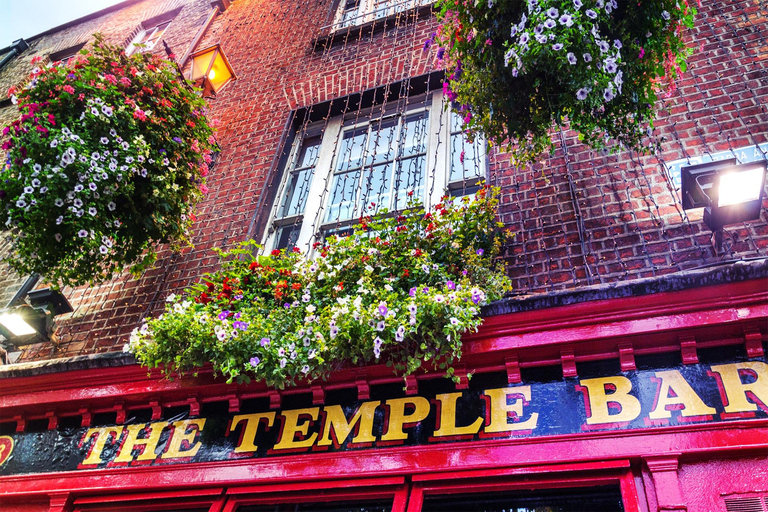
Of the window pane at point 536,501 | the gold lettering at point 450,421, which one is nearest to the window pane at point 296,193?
the gold lettering at point 450,421

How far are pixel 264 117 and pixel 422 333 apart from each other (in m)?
5.03

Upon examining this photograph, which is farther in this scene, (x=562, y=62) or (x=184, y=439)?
(x=184, y=439)

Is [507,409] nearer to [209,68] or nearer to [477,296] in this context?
[477,296]

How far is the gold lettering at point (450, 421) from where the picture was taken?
13.5 ft

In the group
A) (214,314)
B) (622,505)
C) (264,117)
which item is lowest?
→ (622,505)

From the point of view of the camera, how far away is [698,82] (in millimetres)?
5617

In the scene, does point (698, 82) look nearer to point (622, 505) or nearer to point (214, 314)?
point (622, 505)

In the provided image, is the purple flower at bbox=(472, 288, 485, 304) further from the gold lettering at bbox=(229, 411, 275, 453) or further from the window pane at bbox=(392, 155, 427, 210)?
the window pane at bbox=(392, 155, 427, 210)

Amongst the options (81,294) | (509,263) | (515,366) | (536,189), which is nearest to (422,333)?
(515,366)

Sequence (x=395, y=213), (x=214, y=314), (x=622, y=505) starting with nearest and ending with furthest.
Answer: (x=622, y=505) → (x=214, y=314) → (x=395, y=213)

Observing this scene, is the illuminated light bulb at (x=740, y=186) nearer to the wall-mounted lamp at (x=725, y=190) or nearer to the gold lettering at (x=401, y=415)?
the wall-mounted lamp at (x=725, y=190)

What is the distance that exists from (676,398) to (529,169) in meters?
2.66

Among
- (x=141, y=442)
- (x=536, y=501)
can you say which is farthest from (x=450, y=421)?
(x=141, y=442)

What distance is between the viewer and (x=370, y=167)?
6.80m
